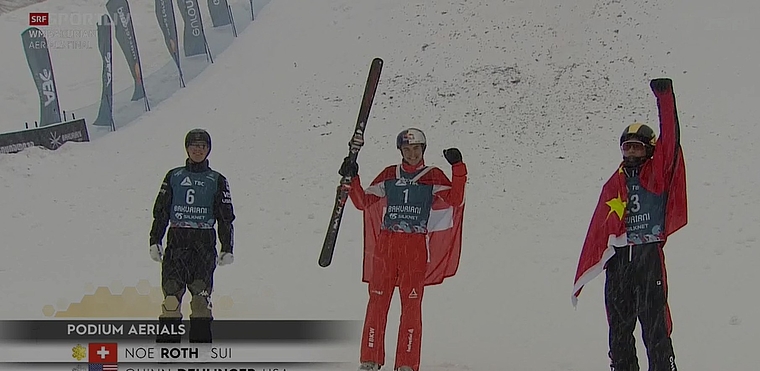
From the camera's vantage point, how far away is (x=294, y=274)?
403 inches

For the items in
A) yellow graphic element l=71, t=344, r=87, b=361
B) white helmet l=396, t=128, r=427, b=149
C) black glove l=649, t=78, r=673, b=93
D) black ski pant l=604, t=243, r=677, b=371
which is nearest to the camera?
black glove l=649, t=78, r=673, b=93

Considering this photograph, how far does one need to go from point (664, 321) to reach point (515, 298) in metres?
3.86

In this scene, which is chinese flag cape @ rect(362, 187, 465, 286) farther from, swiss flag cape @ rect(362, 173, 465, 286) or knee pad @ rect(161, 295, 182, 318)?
knee pad @ rect(161, 295, 182, 318)

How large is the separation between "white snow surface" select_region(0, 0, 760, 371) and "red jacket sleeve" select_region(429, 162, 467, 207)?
1283 mm

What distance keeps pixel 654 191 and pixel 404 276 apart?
5.50 feet


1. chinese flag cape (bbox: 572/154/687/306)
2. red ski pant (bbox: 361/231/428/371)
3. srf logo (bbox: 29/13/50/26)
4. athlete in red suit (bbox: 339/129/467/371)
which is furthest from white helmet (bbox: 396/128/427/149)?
srf logo (bbox: 29/13/50/26)

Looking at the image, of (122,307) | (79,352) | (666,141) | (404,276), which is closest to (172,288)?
(79,352)

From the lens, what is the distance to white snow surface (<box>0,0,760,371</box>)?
8.70 metres

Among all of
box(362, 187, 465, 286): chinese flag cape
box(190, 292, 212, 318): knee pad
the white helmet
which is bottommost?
box(190, 292, 212, 318): knee pad

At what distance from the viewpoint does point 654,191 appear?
5438mm

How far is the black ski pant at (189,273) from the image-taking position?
6.09 m

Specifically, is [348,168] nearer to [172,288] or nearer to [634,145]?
[172,288]

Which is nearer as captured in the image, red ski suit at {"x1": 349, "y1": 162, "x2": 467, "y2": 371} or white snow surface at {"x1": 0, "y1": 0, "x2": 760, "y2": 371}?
red ski suit at {"x1": 349, "y1": 162, "x2": 467, "y2": 371}

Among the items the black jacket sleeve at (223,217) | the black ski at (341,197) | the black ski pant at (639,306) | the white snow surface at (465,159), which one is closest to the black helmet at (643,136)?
the black ski pant at (639,306)
